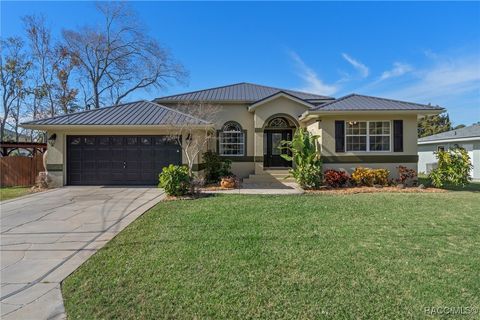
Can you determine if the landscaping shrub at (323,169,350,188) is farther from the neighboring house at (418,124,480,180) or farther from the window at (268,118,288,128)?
the neighboring house at (418,124,480,180)

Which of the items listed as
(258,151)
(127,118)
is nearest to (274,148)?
(258,151)

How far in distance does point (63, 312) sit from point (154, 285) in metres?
1.06

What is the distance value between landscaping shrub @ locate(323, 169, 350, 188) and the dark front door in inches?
194

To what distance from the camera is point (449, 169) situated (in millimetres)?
12227

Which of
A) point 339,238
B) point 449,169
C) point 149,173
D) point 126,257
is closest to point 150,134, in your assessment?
point 149,173

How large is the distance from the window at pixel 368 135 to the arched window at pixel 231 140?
622 cm

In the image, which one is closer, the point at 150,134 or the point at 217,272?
the point at 217,272

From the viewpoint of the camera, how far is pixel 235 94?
18.0m

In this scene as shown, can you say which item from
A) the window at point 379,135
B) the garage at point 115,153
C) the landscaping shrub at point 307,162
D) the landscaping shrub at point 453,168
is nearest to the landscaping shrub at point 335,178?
the landscaping shrub at point 307,162

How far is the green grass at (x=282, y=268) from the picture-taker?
321cm

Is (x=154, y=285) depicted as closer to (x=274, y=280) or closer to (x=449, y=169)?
(x=274, y=280)

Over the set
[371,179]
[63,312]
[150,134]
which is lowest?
[63,312]

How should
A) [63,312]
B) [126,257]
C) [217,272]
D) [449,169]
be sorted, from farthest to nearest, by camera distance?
[449,169] → [126,257] → [217,272] → [63,312]

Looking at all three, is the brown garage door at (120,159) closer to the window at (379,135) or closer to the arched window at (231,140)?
the arched window at (231,140)
